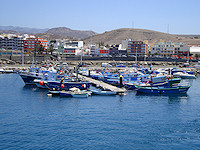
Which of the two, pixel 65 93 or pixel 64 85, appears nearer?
pixel 65 93

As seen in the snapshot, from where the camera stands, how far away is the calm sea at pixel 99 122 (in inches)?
787

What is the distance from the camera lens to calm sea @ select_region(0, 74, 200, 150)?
20.0 metres

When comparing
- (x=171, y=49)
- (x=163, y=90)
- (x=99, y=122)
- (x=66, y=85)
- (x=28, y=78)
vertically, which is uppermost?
(x=171, y=49)

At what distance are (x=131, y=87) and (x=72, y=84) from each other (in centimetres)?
957

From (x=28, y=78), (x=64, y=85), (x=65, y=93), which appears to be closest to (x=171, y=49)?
(x=28, y=78)

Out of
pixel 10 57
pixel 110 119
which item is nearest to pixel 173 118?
pixel 110 119

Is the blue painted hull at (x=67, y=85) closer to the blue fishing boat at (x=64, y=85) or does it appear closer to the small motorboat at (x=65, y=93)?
the blue fishing boat at (x=64, y=85)

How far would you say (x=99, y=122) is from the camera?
24625mm

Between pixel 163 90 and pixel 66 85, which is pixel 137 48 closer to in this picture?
pixel 163 90

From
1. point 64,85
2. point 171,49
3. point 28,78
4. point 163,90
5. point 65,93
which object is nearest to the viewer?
point 65,93

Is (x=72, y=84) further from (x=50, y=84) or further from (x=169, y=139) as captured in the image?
(x=169, y=139)

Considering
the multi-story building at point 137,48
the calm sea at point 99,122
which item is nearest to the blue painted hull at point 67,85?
the calm sea at point 99,122

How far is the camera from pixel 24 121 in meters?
24.6

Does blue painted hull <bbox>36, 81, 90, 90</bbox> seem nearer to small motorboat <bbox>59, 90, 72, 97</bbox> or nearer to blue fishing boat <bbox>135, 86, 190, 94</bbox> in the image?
small motorboat <bbox>59, 90, 72, 97</bbox>
